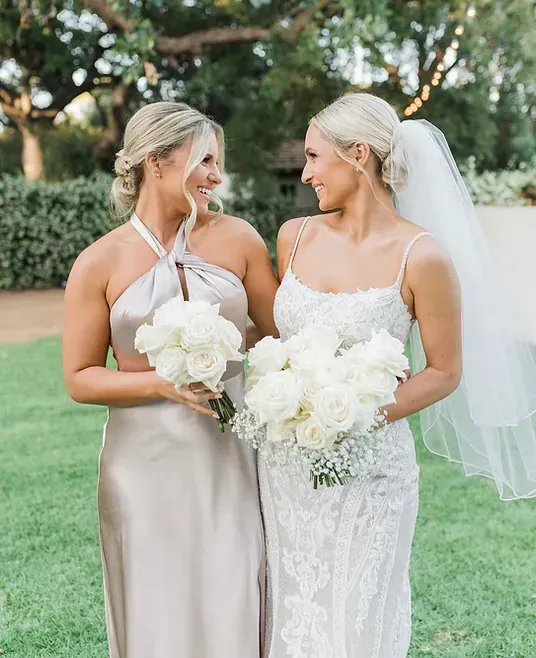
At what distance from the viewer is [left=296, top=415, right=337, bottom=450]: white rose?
2403 millimetres

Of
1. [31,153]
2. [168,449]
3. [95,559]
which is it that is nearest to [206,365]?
[168,449]

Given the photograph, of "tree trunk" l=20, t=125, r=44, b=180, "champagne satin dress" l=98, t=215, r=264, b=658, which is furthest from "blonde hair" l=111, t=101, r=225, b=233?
"tree trunk" l=20, t=125, r=44, b=180

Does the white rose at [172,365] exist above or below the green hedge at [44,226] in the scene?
above

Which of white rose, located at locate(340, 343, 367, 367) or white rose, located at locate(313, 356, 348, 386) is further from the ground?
white rose, located at locate(340, 343, 367, 367)

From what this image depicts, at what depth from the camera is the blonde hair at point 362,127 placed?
286cm

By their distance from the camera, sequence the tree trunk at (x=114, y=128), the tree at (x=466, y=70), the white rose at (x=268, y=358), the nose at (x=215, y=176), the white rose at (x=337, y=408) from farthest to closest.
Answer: the tree trunk at (x=114, y=128)
the tree at (x=466, y=70)
the nose at (x=215, y=176)
the white rose at (x=268, y=358)
the white rose at (x=337, y=408)

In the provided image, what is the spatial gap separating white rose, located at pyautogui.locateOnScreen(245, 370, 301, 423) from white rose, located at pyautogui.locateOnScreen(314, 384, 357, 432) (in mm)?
76

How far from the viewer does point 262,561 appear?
3.01 meters

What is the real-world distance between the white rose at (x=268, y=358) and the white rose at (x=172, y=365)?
262 millimetres

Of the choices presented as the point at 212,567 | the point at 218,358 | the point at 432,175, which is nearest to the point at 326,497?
the point at 212,567

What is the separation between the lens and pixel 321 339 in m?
2.58

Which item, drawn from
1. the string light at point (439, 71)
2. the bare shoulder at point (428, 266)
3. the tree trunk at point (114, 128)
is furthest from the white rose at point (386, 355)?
the tree trunk at point (114, 128)

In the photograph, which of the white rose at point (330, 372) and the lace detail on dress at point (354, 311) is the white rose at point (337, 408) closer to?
the white rose at point (330, 372)

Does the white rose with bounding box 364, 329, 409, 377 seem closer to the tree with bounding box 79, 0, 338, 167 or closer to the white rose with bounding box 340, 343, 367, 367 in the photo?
the white rose with bounding box 340, 343, 367, 367
